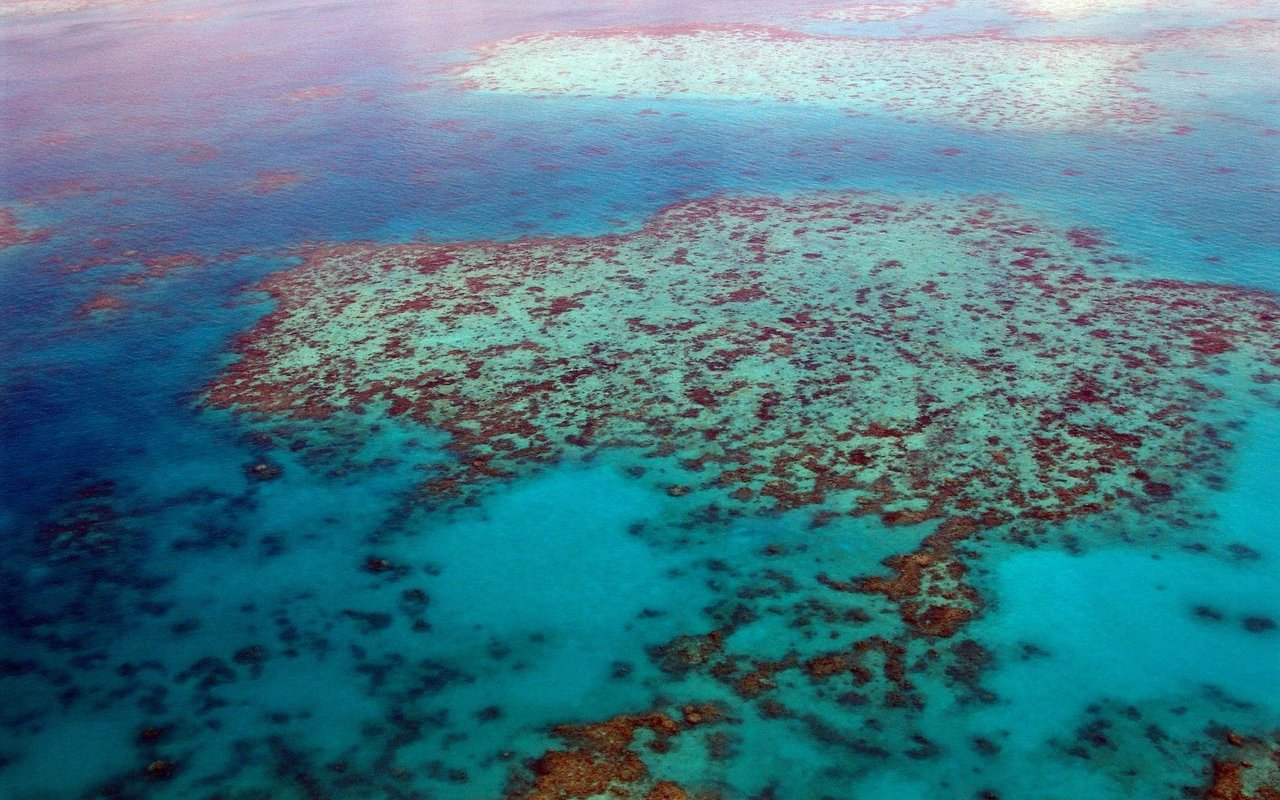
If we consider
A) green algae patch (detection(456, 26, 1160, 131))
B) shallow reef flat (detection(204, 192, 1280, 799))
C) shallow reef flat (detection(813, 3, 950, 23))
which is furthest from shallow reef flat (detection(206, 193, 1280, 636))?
shallow reef flat (detection(813, 3, 950, 23))

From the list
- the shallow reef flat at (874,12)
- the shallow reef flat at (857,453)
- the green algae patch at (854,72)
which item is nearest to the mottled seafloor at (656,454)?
the shallow reef flat at (857,453)

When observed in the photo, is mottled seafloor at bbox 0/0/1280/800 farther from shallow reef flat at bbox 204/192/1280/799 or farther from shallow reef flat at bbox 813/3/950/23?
shallow reef flat at bbox 813/3/950/23

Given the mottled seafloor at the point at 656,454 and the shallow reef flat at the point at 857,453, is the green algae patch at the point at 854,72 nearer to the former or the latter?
→ the mottled seafloor at the point at 656,454

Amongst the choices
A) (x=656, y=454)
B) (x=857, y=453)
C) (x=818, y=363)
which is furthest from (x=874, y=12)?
(x=656, y=454)

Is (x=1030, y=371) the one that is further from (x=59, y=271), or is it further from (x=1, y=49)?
(x=1, y=49)

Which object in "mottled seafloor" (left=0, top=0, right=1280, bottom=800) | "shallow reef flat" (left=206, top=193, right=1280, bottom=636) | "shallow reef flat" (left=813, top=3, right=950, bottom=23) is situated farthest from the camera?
"shallow reef flat" (left=813, top=3, right=950, bottom=23)

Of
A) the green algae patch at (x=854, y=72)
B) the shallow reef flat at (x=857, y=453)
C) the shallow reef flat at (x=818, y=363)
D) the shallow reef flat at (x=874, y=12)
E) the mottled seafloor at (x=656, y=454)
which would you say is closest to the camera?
the shallow reef flat at (x=857, y=453)

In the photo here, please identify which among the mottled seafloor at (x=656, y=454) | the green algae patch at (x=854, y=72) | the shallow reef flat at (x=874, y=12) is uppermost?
the shallow reef flat at (x=874, y=12)
